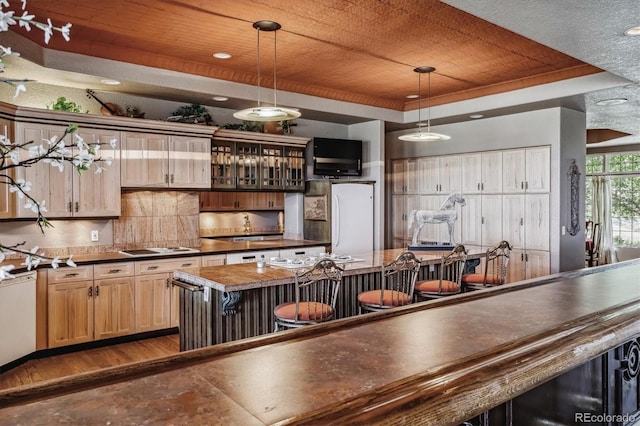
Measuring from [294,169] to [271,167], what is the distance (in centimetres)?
41

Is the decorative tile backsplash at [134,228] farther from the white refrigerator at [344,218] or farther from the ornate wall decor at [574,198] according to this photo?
the ornate wall decor at [574,198]

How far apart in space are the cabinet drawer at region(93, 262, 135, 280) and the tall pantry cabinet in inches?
167

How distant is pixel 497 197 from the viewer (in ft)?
22.0

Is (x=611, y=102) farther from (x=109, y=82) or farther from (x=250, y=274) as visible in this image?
(x=109, y=82)

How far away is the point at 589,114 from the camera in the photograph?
676 centimetres

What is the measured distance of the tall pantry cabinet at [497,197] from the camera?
626cm

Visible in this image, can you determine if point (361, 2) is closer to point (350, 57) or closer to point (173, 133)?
point (350, 57)

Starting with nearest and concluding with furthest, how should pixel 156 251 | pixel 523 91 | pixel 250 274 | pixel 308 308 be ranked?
pixel 308 308, pixel 250 274, pixel 156 251, pixel 523 91

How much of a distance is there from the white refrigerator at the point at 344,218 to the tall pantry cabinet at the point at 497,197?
105 centimetres

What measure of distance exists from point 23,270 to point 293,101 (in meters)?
3.56

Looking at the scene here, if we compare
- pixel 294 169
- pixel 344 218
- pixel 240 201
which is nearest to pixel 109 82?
pixel 240 201

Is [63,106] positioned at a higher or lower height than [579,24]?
lower

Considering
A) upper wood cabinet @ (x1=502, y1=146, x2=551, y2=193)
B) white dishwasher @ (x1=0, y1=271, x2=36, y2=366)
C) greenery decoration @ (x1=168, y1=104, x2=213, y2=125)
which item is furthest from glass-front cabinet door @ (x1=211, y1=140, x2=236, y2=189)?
upper wood cabinet @ (x1=502, y1=146, x2=551, y2=193)

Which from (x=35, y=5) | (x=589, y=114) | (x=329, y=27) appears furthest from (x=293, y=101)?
(x=589, y=114)
